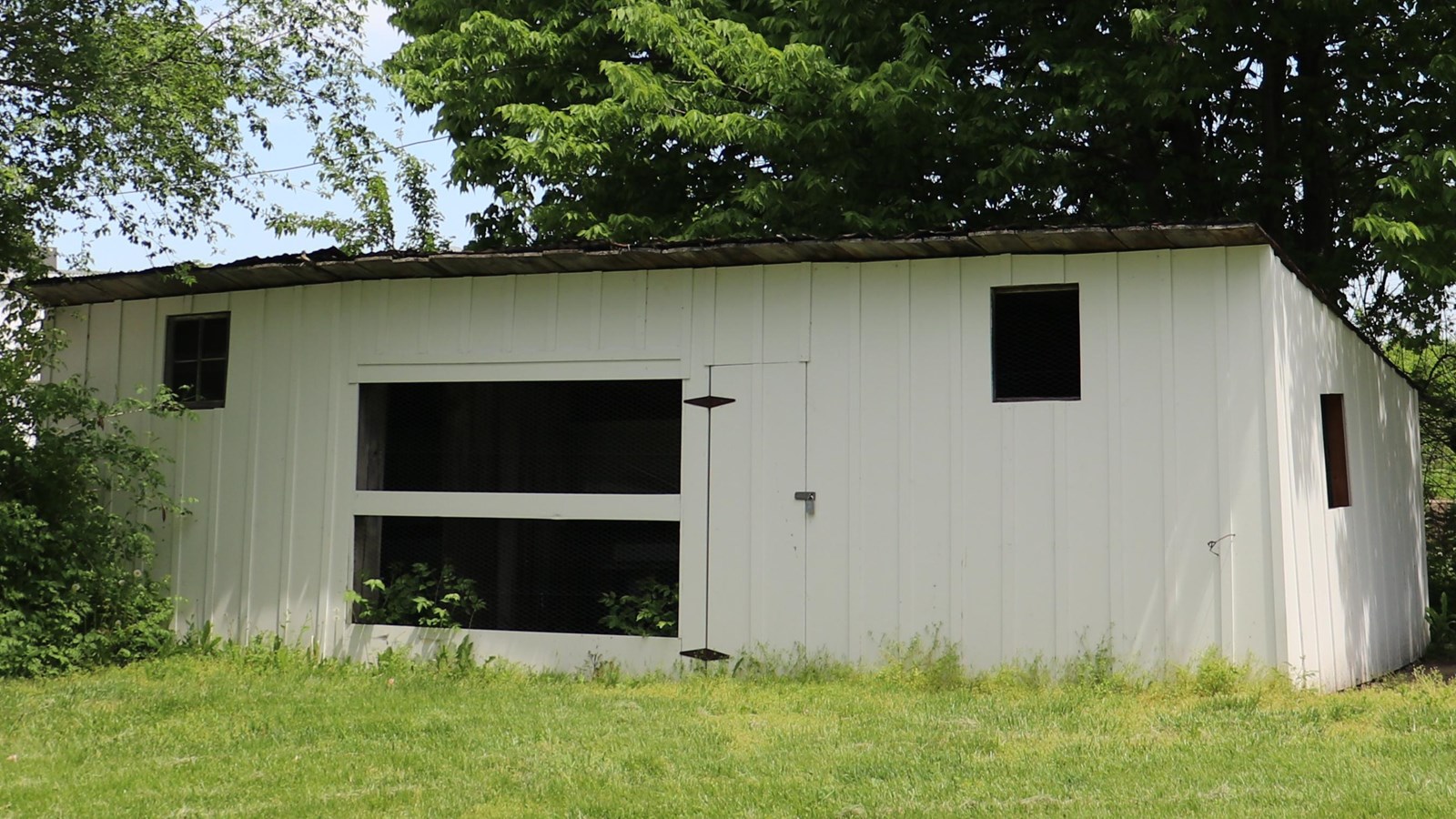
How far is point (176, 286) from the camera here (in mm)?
10461

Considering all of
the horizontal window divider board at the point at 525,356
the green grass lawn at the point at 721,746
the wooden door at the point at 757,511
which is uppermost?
the horizontal window divider board at the point at 525,356

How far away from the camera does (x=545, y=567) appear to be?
9.56m

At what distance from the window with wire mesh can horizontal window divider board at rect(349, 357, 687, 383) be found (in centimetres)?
210

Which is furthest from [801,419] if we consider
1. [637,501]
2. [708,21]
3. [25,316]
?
[708,21]

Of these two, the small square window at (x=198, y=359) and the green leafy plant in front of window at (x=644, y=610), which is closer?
the green leafy plant in front of window at (x=644, y=610)

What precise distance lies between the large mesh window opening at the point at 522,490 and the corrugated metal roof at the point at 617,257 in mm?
878

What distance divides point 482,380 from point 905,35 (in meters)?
6.66

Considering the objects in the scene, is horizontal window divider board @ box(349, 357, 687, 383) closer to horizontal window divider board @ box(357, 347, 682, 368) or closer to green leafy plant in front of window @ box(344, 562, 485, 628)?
horizontal window divider board @ box(357, 347, 682, 368)

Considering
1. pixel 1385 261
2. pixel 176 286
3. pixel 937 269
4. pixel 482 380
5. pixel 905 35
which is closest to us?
pixel 937 269

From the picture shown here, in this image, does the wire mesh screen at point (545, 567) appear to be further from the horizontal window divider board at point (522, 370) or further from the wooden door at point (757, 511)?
the horizontal window divider board at point (522, 370)

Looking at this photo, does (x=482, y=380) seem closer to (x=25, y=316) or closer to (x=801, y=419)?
(x=801, y=419)

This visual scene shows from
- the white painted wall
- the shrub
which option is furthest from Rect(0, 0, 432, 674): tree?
the white painted wall

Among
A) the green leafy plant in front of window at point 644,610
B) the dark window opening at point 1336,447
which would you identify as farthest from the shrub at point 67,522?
the dark window opening at point 1336,447

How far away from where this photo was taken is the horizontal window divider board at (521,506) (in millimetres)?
9305
